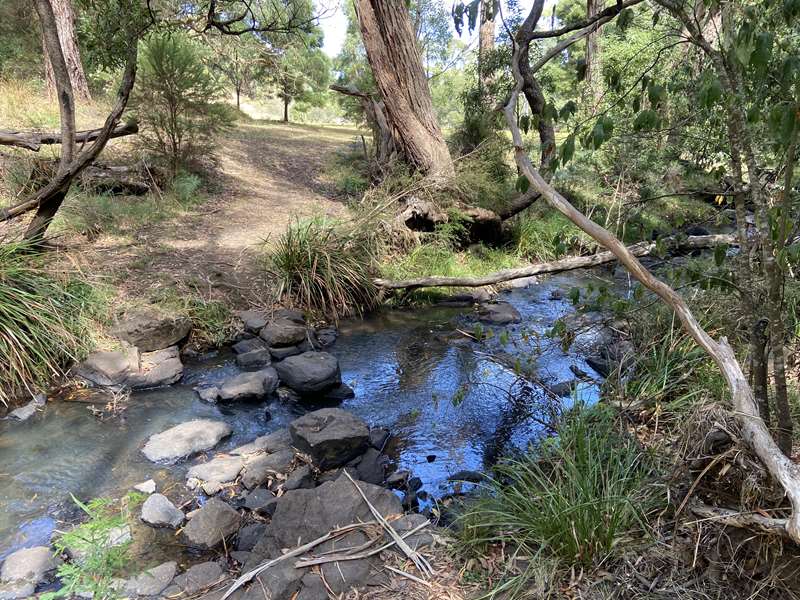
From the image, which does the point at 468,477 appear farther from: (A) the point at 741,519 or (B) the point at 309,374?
(A) the point at 741,519

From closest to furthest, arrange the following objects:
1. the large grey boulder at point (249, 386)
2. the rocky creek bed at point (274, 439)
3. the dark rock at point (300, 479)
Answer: the rocky creek bed at point (274, 439)
the dark rock at point (300, 479)
the large grey boulder at point (249, 386)

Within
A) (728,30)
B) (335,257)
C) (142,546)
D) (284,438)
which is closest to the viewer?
(728,30)

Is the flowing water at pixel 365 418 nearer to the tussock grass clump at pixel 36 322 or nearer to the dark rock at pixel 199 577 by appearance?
the tussock grass clump at pixel 36 322

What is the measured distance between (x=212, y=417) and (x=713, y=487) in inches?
139

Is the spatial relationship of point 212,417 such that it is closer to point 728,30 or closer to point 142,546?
point 142,546

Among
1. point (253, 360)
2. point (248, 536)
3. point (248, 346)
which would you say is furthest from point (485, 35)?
point (248, 536)

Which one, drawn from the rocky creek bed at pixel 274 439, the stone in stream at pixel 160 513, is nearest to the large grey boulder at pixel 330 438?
the rocky creek bed at pixel 274 439

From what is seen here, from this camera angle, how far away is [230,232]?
7785mm

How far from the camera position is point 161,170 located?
865 cm

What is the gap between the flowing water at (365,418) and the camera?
3.48m

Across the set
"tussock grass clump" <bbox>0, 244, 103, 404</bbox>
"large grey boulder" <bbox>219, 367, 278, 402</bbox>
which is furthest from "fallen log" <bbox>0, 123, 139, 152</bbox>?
"large grey boulder" <bbox>219, 367, 278, 402</bbox>

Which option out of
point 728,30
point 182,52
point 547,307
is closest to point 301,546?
point 728,30

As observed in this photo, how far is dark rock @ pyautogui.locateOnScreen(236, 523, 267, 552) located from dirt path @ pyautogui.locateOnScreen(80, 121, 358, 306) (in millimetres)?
3288

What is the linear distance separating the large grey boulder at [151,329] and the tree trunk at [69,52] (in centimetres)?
815
